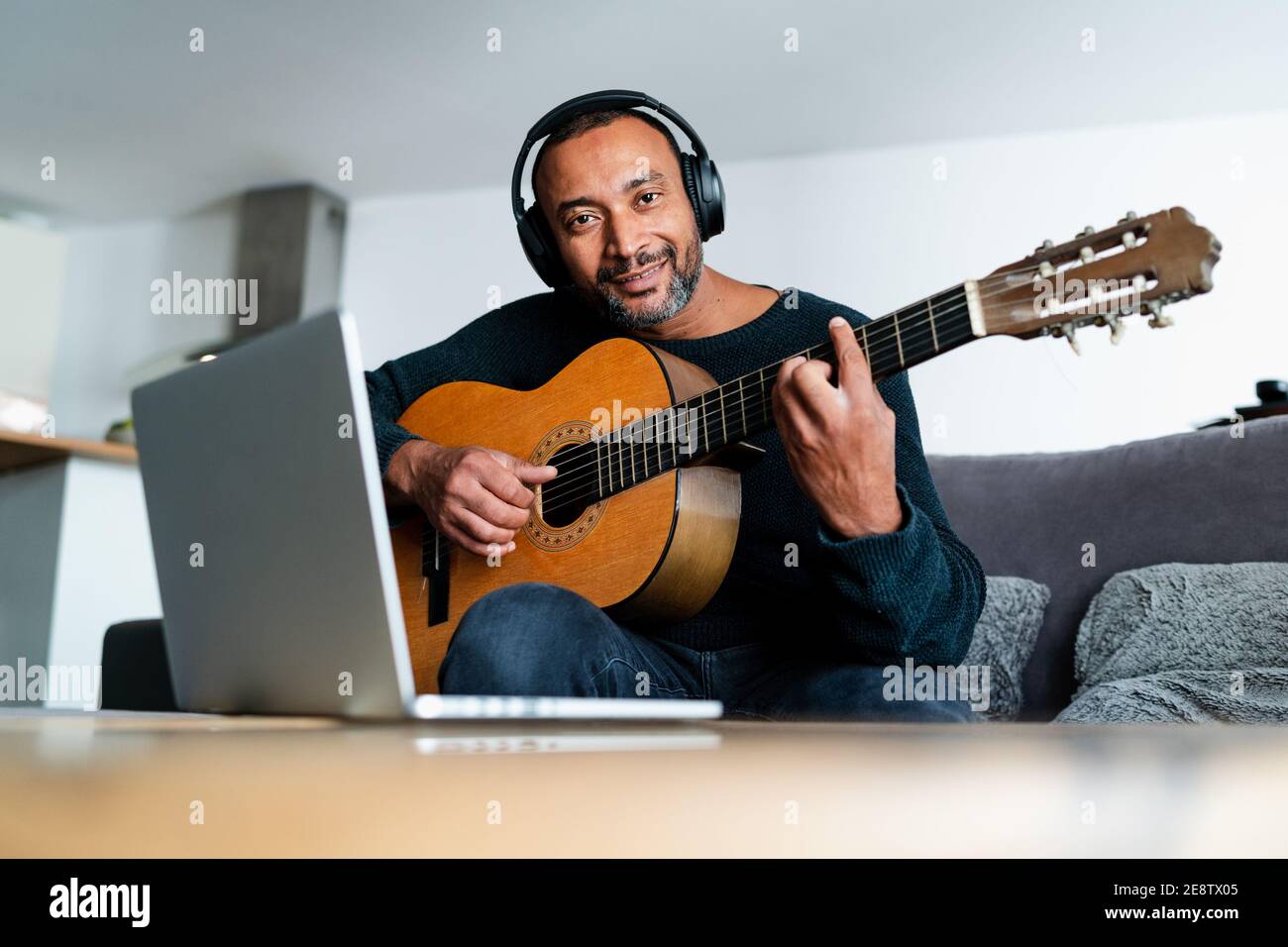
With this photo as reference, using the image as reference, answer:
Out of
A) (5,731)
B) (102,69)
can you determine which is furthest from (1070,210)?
(5,731)

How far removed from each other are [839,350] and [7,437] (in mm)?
2937

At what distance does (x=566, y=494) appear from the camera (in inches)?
48.8

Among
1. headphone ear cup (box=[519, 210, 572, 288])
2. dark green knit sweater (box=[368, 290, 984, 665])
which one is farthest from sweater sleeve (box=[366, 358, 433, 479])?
headphone ear cup (box=[519, 210, 572, 288])

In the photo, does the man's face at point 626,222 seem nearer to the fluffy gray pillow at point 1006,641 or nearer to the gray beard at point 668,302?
the gray beard at point 668,302

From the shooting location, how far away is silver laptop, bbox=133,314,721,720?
57cm

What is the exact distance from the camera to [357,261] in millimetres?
4520

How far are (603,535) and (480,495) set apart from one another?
0.47 feet

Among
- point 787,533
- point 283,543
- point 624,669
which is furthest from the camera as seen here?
point 787,533

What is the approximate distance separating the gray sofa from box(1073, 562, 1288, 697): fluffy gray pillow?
7 centimetres

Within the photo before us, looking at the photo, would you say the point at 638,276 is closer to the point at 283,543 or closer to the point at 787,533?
the point at 787,533

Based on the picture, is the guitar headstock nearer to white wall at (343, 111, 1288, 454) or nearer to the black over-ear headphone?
the black over-ear headphone

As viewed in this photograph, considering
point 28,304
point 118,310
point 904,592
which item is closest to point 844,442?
point 904,592

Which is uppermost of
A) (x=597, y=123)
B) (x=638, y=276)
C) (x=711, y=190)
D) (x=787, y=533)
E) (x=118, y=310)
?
(x=118, y=310)
